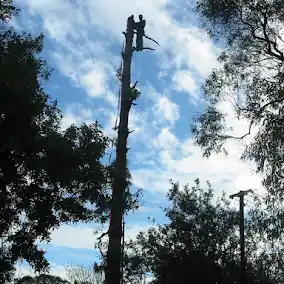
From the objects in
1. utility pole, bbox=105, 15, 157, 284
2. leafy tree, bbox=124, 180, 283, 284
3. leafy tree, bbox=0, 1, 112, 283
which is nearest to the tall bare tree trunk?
utility pole, bbox=105, 15, 157, 284

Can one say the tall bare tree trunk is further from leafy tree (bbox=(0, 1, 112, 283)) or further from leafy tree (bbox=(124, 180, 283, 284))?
leafy tree (bbox=(124, 180, 283, 284))

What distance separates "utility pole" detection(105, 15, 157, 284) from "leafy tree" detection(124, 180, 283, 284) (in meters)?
17.1

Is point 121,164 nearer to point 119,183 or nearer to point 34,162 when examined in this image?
point 119,183

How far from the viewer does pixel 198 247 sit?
2705 centimetres

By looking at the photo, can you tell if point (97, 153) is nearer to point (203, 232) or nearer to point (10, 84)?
point (10, 84)

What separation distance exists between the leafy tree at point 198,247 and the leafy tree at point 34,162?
1265 cm

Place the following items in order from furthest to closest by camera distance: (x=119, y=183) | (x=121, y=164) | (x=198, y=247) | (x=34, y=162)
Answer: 1. (x=198, y=247)
2. (x=34, y=162)
3. (x=121, y=164)
4. (x=119, y=183)

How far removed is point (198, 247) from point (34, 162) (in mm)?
16003

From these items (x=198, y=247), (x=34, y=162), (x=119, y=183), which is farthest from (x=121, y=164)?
(x=198, y=247)

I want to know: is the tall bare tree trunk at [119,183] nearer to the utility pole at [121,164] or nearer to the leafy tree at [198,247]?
the utility pole at [121,164]

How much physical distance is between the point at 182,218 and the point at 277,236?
1205cm

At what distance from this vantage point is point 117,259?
8.81 meters

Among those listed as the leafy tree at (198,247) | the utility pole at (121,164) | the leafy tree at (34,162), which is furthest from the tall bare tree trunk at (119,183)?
the leafy tree at (198,247)

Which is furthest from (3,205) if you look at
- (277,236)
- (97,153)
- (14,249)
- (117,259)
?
(277,236)
